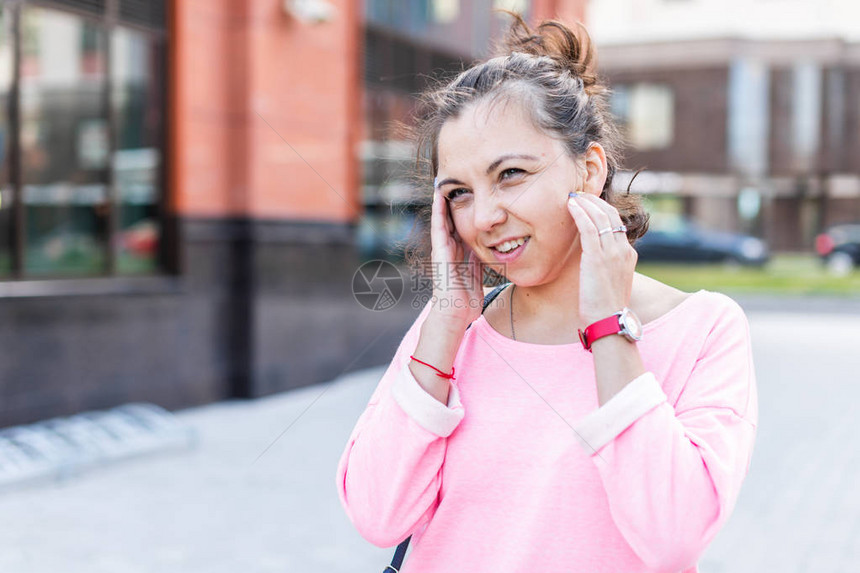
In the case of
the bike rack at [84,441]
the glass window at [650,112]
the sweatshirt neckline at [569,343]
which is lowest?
the bike rack at [84,441]

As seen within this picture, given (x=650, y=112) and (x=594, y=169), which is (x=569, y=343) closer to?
(x=594, y=169)

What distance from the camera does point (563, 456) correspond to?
1388mm

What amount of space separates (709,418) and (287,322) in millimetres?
7301

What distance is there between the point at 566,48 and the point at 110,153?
6408 mm

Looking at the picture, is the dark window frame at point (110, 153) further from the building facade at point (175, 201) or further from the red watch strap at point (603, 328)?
the red watch strap at point (603, 328)

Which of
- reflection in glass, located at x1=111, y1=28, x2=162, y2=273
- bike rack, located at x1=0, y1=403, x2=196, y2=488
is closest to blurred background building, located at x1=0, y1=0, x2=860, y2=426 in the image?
reflection in glass, located at x1=111, y1=28, x2=162, y2=273

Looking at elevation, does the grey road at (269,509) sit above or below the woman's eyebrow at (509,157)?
below

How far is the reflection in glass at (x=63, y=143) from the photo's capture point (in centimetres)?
655

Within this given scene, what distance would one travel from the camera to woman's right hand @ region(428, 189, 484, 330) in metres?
1.52

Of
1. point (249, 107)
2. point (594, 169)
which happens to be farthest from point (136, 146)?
point (594, 169)

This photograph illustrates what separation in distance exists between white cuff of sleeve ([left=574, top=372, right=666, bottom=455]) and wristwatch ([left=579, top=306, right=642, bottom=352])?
7 cm

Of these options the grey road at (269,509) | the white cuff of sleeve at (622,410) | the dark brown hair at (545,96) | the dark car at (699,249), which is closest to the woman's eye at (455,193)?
the dark brown hair at (545,96)

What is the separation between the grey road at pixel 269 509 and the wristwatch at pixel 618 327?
1.84m

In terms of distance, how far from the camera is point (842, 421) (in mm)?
7699
